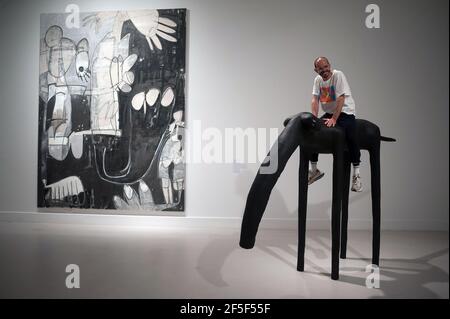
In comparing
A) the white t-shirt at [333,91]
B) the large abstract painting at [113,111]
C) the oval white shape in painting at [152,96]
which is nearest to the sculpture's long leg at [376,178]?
the white t-shirt at [333,91]

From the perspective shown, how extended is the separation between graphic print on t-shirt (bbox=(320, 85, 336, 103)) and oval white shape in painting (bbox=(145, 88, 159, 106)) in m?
2.45

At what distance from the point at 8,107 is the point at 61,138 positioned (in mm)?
927

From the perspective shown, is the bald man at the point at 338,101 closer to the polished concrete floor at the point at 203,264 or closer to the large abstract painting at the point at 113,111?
the polished concrete floor at the point at 203,264

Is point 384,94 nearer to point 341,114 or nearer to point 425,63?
point 425,63

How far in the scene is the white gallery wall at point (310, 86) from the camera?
4379mm

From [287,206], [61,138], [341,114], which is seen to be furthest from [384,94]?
[61,138]

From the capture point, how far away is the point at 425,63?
4.38 meters

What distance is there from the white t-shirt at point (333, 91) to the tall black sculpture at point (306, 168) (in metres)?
0.16

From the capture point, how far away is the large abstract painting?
14.8 feet

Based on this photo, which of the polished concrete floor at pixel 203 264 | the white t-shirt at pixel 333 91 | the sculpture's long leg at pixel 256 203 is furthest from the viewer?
the white t-shirt at pixel 333 91

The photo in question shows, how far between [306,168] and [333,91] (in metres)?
0.60

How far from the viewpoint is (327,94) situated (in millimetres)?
2631

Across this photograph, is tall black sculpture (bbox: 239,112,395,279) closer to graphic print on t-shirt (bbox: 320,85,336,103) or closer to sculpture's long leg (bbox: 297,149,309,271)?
sculpture's long leg (bbox: 297,149,309,271)

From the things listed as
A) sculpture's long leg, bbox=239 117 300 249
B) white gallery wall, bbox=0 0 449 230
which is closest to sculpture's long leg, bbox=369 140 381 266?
sculpture's long leg, bbox=239 117 300 249
